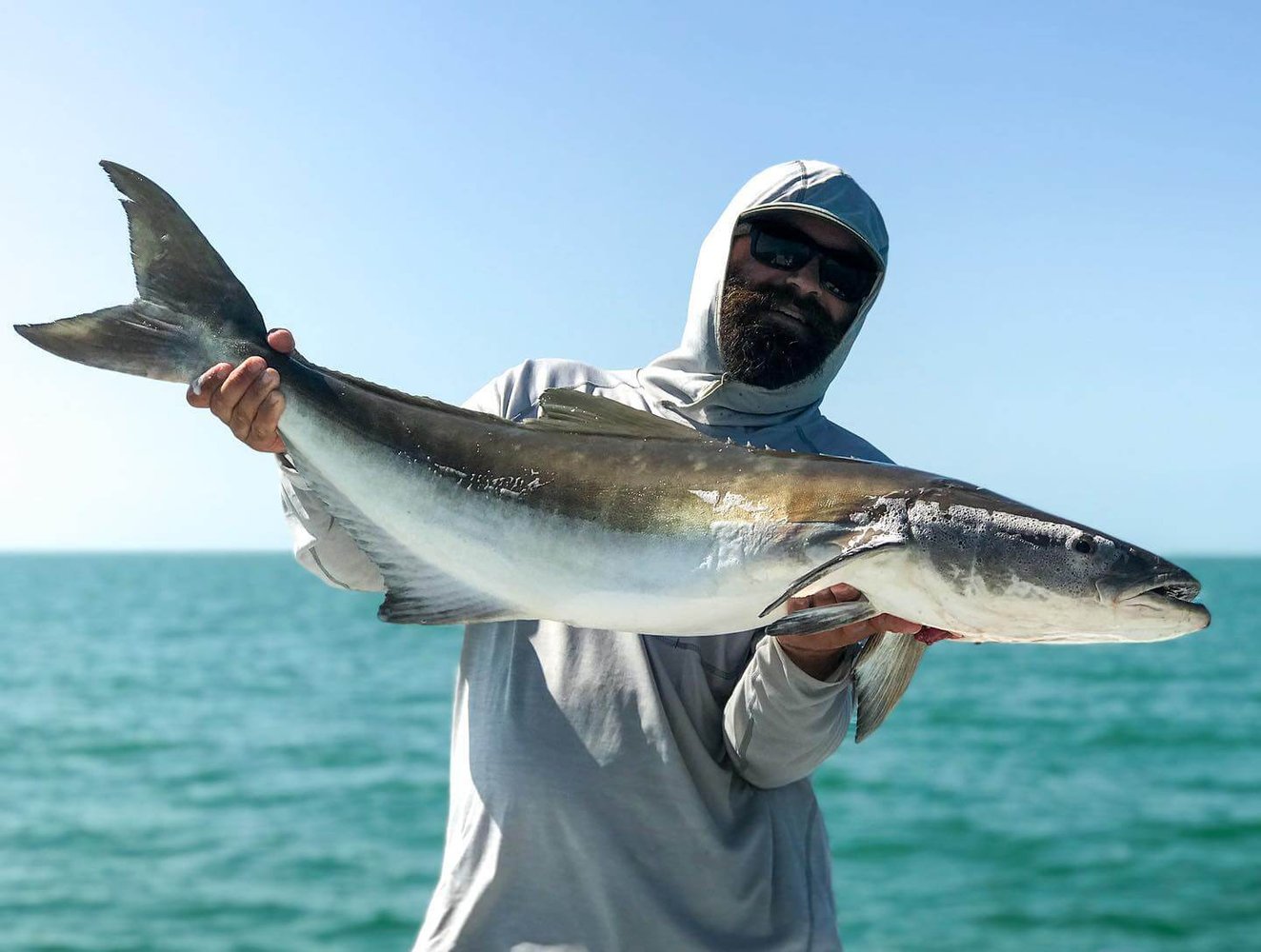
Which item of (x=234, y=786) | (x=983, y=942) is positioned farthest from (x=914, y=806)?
(x=234, y=786)

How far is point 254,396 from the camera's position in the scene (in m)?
3.01

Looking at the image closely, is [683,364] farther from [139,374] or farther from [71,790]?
[71,790]

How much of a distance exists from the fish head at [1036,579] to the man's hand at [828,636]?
0.57 ft

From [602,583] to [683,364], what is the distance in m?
1.30

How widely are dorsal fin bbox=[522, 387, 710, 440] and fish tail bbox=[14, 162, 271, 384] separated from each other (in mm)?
712

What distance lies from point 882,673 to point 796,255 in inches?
56.4

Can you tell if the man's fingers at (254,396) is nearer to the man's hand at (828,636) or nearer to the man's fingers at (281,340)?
the man's fingers at (281,340)

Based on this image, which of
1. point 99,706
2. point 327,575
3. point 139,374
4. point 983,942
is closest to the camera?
point 139,374

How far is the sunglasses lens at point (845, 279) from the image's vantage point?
3832 millimetres

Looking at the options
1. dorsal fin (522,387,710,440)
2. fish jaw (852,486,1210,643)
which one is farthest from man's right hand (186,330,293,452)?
fish jaw (852,486,1210,643)

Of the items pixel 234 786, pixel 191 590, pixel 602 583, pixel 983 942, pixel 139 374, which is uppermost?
pixel 139 374

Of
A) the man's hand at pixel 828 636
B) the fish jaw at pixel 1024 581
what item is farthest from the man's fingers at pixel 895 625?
the fish jaw at pixel 1024 581

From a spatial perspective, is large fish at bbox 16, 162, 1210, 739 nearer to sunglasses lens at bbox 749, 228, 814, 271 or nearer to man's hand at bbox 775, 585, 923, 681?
man's hand at bbox 775, 585, 923, 681

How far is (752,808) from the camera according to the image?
3391 mm
